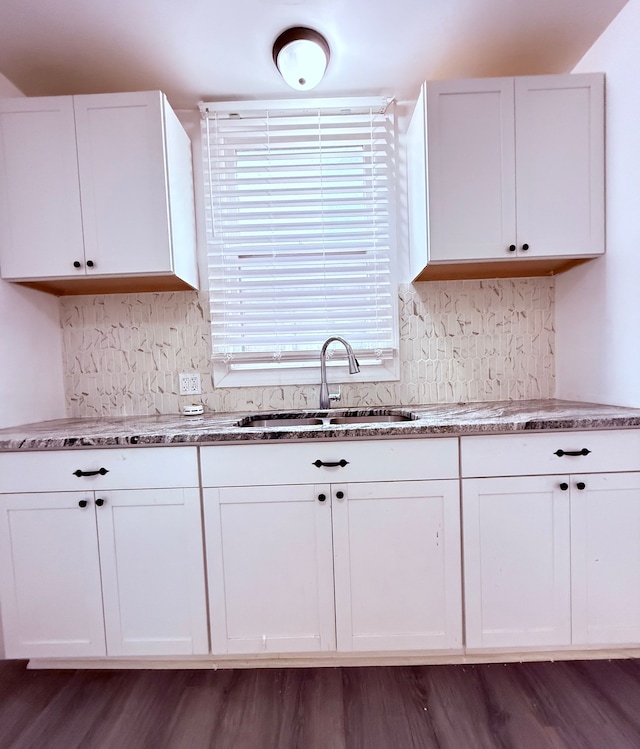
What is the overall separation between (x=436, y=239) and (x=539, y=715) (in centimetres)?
167

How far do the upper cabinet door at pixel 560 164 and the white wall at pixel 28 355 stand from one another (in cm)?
213

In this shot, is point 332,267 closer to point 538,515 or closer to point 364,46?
point 364,46

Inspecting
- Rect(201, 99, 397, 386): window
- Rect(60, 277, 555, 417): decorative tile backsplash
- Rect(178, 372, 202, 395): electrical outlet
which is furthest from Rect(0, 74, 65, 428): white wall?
Rect(201, 99, 397, 386): window

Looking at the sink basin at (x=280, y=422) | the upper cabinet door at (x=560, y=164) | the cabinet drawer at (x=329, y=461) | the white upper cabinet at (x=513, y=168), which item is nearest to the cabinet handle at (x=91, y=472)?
the cabinet drawer at (x=329, y=461)

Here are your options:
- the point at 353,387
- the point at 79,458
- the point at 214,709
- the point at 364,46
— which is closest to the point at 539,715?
the point at 214,709

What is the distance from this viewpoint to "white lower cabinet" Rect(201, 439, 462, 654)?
133cm

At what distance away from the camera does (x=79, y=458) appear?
4.44ft

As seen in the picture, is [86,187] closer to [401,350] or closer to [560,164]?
[401,350]

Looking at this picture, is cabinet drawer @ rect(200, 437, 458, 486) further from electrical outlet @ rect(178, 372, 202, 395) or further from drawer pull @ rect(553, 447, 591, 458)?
electrical outlet @ rect(178, 372, 202, 395)

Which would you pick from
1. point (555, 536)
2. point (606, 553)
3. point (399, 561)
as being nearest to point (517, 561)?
point (555, 536)

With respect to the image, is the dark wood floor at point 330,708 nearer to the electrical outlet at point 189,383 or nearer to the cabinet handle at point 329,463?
the cabinet handle at point 329,463

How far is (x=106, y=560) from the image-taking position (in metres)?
1.36

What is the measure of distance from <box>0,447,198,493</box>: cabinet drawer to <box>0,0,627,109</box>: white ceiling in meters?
1.54

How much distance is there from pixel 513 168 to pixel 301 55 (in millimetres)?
939
